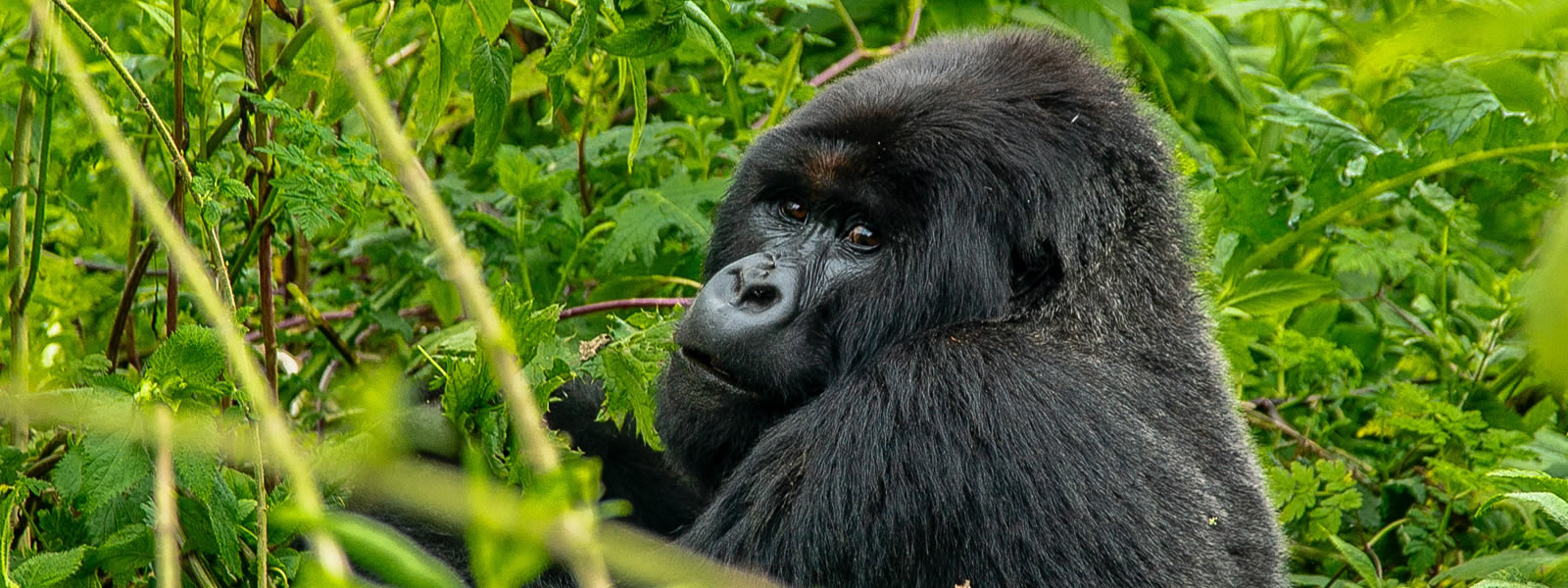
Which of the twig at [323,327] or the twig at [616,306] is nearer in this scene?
the twig at [323,327]

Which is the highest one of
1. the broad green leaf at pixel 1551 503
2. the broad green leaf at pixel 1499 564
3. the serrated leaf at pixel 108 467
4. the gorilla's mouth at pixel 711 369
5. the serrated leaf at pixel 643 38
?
the serrated leaf at pixel 643 38

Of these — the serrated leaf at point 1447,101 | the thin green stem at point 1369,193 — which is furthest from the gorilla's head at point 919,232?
the serrated leaf at point 1447,101

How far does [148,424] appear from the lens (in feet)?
6.50

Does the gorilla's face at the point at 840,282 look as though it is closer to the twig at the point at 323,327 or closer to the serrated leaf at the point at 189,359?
the serrated leaf at the point at 189,359

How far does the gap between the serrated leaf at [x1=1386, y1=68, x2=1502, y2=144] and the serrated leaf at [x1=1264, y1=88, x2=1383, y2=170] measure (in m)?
0.16

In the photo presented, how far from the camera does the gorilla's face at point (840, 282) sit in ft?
8.85

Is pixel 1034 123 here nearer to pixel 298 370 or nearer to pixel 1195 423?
pixel 1195 423

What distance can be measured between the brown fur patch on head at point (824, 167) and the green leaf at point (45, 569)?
1.49m

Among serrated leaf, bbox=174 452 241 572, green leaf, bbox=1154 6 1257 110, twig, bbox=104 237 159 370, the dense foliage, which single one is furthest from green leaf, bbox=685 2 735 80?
green leaf, bbox=1154 6 1257 110

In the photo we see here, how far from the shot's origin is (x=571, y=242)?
3.82 meters

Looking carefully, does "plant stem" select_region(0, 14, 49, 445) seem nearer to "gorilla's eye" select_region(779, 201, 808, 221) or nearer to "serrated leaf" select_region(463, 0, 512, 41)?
"serrated leaf" select_region(463, 0, 512, 41)

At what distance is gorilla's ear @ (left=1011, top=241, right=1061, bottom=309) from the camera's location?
2.82 m

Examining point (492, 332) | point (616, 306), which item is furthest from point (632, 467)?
point (492, 332)

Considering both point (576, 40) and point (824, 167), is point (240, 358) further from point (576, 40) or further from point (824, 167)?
point (824, 167)
